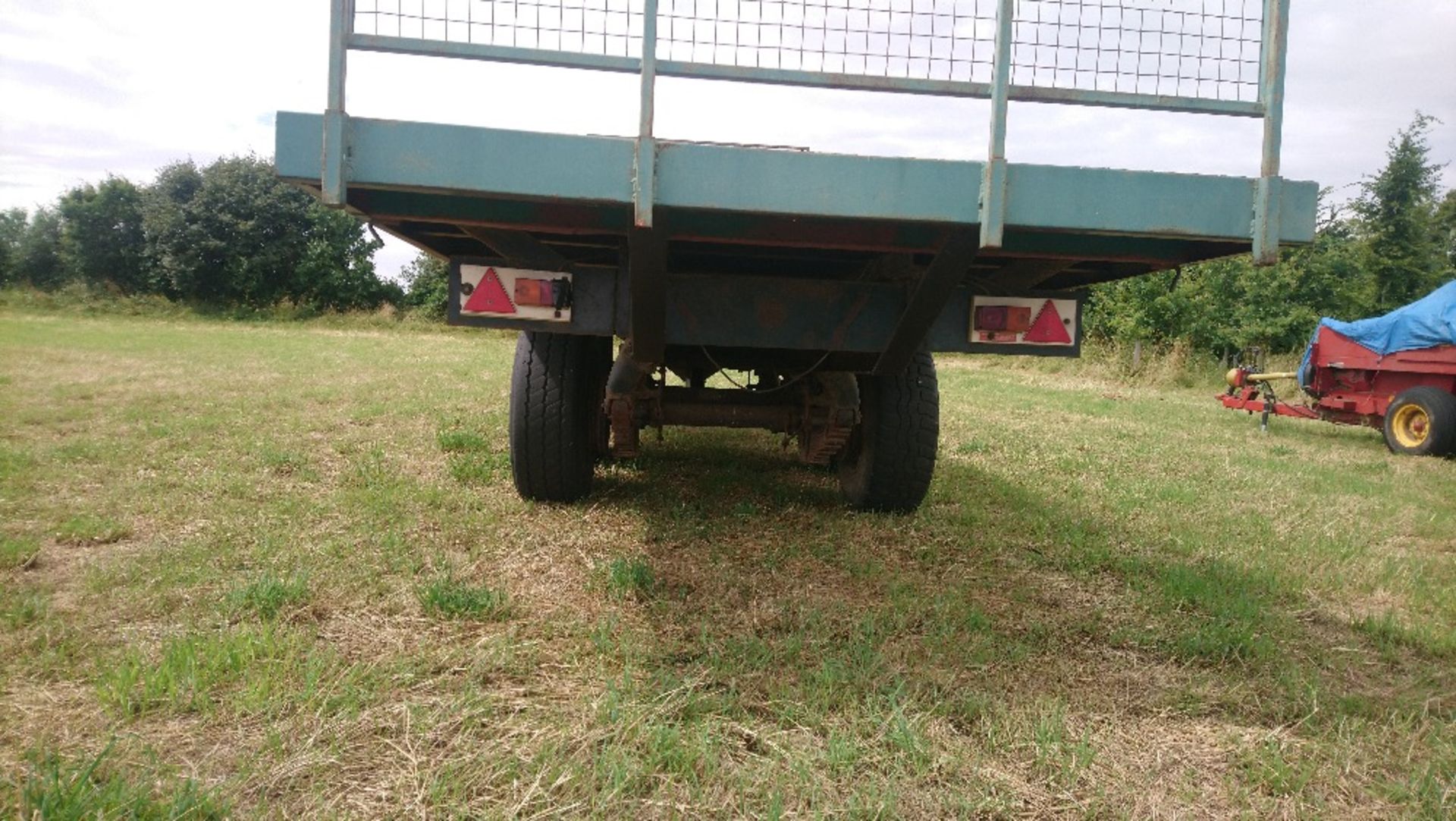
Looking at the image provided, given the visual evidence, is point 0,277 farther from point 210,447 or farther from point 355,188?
point 355,188

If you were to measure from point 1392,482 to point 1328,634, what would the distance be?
4.39 metres

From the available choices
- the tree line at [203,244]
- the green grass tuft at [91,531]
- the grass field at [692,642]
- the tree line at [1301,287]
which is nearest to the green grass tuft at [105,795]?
the grass field at [692,642]

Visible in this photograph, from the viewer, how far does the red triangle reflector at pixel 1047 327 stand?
3285 mm

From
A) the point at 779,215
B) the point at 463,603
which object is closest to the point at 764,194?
the point at 779,215

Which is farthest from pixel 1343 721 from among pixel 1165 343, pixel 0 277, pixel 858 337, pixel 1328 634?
pixel 0 277

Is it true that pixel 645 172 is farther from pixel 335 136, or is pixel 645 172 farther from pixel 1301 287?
pixel 1301 287

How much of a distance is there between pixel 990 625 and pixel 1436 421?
7.93 m

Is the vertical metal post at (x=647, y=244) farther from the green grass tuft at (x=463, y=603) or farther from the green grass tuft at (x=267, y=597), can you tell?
the green grass tuft at (x=267, y=597)

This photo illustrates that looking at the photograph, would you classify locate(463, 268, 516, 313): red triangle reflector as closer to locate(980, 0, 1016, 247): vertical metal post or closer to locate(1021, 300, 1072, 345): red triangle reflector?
locate(980, 0, 1016, 247): vertical metal post

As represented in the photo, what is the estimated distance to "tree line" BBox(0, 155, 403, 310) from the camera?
3061cm

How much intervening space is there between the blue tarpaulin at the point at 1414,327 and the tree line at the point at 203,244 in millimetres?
27835

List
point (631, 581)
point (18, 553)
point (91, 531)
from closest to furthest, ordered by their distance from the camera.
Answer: point (631, 581) → point (18, 553) → point (91, 531)

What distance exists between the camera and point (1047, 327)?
3.30m

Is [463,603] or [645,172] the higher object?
[645,172]
